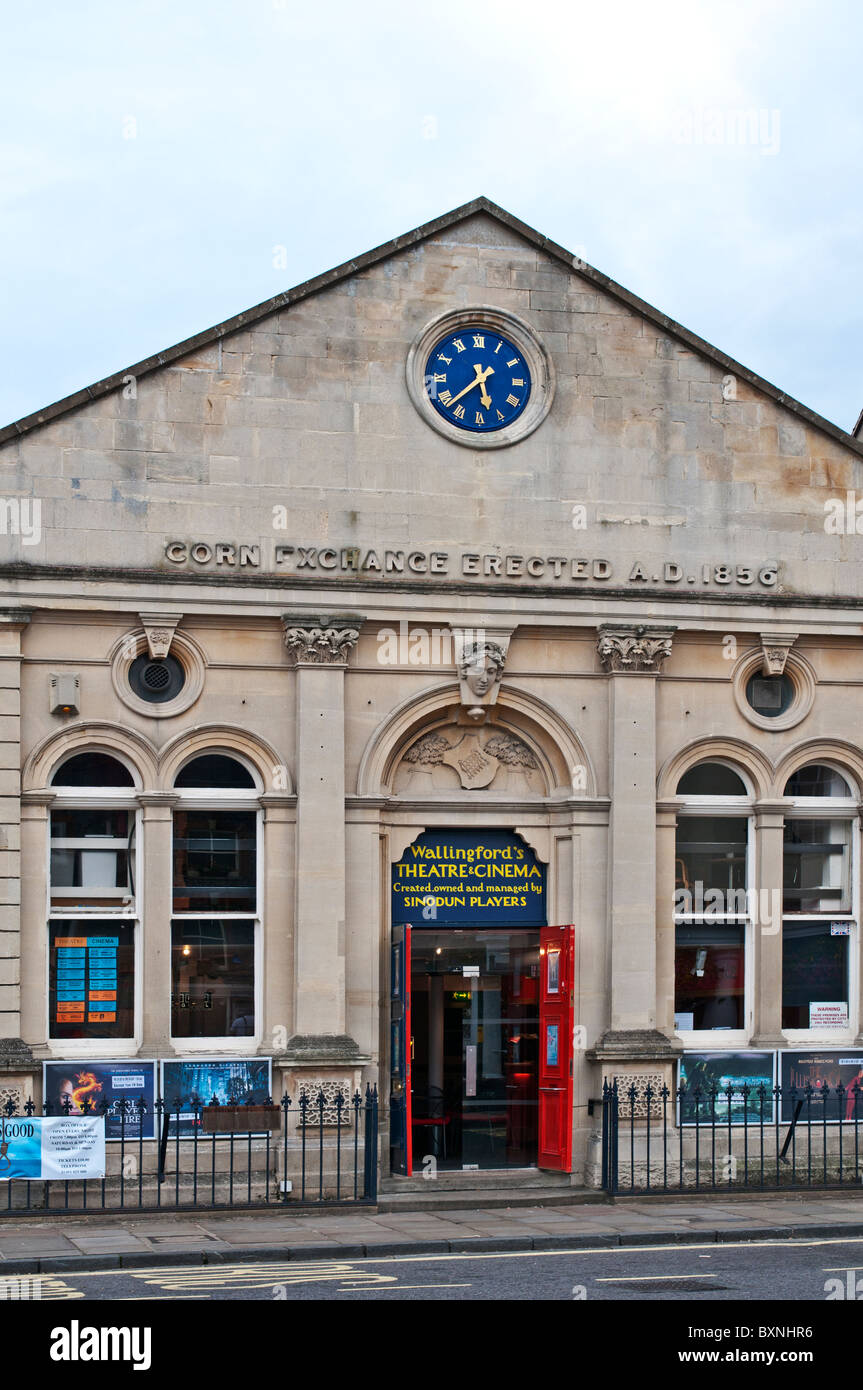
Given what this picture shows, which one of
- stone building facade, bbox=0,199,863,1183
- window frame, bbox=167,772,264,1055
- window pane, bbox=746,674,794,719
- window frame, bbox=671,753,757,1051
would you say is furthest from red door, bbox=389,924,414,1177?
window pane, bbox=746,674,794,719

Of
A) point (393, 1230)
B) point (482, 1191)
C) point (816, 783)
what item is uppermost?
point (816, 783)

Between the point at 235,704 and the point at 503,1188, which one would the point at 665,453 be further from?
the point at 503,1188

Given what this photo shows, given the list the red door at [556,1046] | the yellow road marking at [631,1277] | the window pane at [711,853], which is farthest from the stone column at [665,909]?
the yellow road marking at [631,1277]

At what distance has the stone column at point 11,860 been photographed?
1803 centimetres

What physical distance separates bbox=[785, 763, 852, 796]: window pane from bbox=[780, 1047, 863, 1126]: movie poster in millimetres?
2953

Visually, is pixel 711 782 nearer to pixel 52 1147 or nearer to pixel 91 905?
pixel 91 905

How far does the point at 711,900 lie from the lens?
20.6m

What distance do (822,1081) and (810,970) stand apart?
1.29 meters

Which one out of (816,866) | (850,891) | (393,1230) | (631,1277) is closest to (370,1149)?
(393,1230)

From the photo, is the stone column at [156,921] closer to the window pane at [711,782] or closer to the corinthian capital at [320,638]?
the corinthian capital at [320,638]

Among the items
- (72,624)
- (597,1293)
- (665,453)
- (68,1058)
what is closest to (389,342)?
(665,453)

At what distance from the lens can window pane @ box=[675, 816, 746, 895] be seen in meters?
20.6

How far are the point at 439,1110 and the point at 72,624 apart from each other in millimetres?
6773

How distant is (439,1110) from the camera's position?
20.2m
